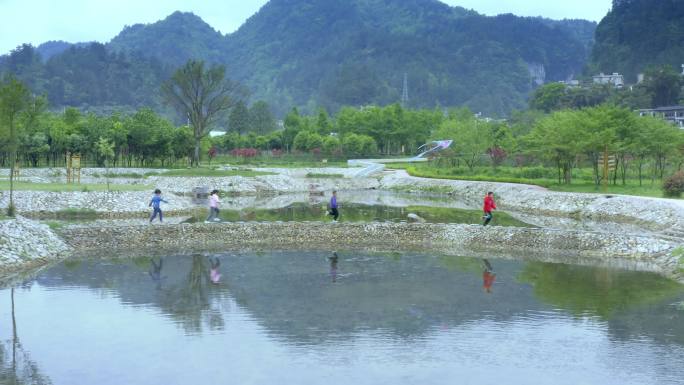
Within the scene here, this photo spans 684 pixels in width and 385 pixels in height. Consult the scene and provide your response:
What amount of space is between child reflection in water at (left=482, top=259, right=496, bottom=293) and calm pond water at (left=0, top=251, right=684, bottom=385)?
0.19 ft

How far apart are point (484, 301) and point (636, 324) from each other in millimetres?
3813

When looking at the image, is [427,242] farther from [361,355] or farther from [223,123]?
[223,123]

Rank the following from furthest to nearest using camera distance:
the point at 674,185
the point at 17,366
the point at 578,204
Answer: the point at 578,204 < the point at 674,185 < the point at 17,366

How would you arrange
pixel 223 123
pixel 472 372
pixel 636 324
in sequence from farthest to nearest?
1. pixel 223 123
2. pixel 636 324
3. pixel 472 372

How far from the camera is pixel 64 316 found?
675 inches

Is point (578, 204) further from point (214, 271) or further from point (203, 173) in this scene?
point (203, 173)

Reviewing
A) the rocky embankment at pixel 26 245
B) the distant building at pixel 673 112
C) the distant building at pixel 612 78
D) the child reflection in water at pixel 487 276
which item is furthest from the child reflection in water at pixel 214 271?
the distant building at pixel 612 78

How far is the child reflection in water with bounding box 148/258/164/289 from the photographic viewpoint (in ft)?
70.3

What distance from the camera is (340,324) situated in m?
16.4

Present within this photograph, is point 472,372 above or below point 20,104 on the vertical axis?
below

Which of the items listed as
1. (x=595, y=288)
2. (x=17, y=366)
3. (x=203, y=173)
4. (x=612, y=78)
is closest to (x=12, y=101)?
(x=17, y=366)

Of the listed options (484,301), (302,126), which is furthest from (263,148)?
(484,301)

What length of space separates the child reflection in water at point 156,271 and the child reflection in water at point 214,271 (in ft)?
5.03

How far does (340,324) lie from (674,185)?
93.1 feet
